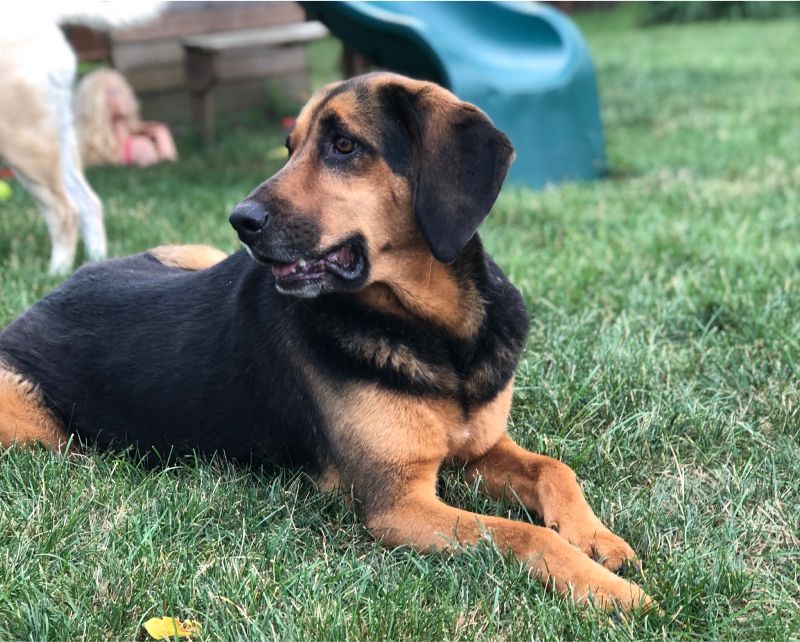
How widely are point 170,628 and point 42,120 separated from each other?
14.7 ft

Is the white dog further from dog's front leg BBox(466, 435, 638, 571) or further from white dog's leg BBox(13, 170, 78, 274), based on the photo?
dog's front leg BBox(466, 435, 638, 571)

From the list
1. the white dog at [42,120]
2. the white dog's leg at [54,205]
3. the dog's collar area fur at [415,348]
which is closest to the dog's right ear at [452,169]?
the dog's collar area fur at [415,348]


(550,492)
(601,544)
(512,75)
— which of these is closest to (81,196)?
(512,75)

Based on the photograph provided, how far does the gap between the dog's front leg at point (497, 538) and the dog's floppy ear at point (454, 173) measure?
748mm

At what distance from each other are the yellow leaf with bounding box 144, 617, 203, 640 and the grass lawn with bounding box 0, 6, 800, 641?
4cm

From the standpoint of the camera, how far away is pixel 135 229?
697 centimetres

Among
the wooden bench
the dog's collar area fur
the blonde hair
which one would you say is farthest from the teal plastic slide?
the dog's collar area fur

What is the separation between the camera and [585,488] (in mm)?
3395

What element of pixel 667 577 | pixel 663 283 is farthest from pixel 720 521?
pixel 663 283

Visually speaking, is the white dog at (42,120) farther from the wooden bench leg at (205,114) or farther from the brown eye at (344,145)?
the wooden bench leg at (205,114)

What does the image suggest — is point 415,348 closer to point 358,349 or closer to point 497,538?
point 358,349

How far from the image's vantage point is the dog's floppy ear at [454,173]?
3117 millimetres

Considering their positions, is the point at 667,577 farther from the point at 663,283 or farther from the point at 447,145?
the point at 663,283

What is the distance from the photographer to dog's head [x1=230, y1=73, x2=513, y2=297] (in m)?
3.11
